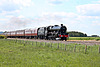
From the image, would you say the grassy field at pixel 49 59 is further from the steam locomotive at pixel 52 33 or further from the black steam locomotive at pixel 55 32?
the steam locomotive at pixel 52 33

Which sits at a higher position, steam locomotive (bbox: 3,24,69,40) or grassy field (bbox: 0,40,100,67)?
steam locomotive (bbox: 3,24,69,40)

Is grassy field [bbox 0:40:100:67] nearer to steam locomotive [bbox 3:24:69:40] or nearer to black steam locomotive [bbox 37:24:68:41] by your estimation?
black steam locomotive [bbox 37:24:68:41]

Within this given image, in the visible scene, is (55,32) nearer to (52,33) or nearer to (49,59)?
(52,33)

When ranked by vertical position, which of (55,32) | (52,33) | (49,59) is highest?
(55,32)

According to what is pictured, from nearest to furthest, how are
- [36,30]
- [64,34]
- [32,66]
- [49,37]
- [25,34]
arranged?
[32,66] → [64,34] → [49,37] → [36,30] → [25,34]

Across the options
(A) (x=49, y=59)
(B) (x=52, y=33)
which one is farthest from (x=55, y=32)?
(A) (x=49, y=59)

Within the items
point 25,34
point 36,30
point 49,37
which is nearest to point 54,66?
point 49,37

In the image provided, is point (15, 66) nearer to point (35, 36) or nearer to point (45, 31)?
point (45, 31)

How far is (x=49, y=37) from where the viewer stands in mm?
56938

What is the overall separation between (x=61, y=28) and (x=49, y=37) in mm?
6712

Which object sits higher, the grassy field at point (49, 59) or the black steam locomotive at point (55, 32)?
the black steam locomotive at point (55, 32)

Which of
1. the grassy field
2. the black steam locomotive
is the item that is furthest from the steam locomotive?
the grassy field

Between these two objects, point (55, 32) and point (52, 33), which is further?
point (52, 33)

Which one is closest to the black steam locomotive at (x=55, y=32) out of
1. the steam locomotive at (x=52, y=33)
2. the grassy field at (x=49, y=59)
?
the steam locomotive at (x=52, y=33)
